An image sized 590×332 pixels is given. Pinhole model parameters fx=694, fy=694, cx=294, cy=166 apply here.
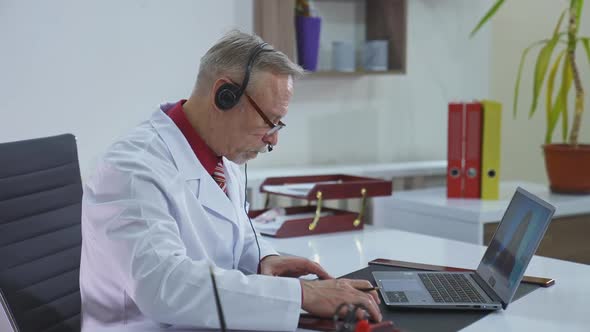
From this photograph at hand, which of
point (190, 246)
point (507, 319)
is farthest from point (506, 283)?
point (190, 246)

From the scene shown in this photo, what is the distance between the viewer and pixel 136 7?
2.42 m

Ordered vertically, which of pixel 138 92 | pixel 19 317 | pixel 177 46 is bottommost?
pixel 19 317

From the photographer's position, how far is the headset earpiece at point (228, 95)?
1419 millimetres

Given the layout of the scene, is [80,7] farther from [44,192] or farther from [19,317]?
[19,317]

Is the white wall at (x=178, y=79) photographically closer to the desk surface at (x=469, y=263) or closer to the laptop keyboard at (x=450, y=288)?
the desk surface at (x=469, y=263)

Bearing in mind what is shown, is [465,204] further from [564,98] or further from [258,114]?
[258,114]

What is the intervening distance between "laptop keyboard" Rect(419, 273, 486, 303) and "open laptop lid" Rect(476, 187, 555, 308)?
0.14 ft

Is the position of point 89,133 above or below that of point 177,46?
below

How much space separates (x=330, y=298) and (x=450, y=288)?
347mm

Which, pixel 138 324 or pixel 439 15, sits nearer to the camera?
pixel 138 324

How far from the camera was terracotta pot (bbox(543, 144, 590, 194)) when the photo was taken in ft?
8.77

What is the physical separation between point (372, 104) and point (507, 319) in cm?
182

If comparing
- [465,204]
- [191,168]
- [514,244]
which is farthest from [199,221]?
[465,204]

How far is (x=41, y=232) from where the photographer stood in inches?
64.3
